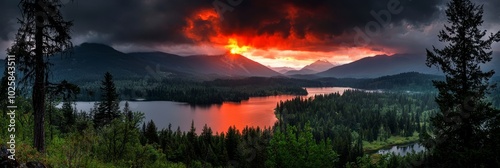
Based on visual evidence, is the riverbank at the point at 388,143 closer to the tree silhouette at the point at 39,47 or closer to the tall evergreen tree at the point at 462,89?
the tall evergreen tree at the point at 462,89

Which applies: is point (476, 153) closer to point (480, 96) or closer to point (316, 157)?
point (480, 96)

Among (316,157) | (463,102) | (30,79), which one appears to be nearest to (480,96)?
(463,102)

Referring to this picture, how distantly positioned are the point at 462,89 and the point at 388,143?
166534mm

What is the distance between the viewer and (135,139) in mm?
33000

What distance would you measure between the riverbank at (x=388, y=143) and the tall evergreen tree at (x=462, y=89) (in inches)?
5513

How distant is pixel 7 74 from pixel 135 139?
16.7 metres

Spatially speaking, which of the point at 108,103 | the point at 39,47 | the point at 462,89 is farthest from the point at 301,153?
the point at 108,103

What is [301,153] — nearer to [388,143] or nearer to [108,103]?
[108,103]

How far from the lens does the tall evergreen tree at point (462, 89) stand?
69.4ft

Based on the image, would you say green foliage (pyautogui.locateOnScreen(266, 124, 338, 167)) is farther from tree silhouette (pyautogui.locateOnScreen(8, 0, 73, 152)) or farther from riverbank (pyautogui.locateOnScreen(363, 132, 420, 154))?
riverbank (pyautogui.locateOnScreen(363, 132, 420, 154))

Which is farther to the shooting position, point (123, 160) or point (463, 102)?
point (123, 160)

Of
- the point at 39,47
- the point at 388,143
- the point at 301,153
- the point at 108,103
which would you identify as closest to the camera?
the point at 39,47

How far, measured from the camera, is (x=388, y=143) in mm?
175250

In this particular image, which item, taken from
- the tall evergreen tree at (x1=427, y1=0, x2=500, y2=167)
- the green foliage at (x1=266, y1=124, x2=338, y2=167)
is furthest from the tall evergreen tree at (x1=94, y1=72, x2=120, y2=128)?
the tall evergreen tree at (x1=427, y1=0, x2=500, y2=167)
